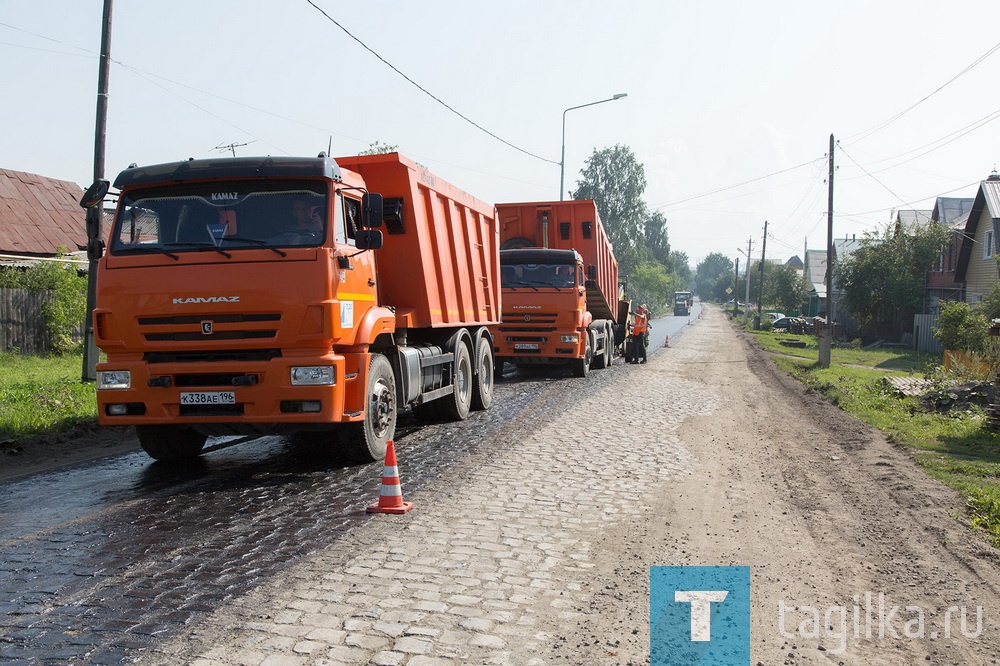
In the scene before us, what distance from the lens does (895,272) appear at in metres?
40.7

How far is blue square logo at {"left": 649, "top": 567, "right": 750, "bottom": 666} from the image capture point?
3957 mm

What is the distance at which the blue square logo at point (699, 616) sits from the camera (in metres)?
3.96

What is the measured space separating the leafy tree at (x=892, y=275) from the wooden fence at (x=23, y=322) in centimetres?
3740

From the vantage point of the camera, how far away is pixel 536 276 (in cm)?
1752

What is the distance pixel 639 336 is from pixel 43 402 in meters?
15.9

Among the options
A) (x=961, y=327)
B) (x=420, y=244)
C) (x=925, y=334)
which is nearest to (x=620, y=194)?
(x=925, y=334)

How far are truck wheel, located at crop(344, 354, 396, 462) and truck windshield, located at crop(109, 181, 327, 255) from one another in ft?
5.28

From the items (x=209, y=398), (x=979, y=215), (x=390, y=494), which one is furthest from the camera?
(x=979, y=215)

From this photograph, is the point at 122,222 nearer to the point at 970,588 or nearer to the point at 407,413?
the point at 407,413

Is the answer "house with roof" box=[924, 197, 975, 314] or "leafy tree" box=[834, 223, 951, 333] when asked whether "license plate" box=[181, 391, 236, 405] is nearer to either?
"house with roof" box=[924, 197, 975, 314]

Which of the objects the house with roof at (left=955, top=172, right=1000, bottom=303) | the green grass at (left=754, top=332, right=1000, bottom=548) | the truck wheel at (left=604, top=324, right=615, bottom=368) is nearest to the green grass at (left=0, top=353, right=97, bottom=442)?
the green grass at (left=754, top=332, right=1000, bottom=548)

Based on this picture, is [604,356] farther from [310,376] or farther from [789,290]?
[789,290]

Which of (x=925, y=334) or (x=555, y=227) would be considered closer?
(x=555, y=227)

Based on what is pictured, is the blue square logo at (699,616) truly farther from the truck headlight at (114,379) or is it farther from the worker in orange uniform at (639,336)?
the worker in orange uniform at (639,336)
